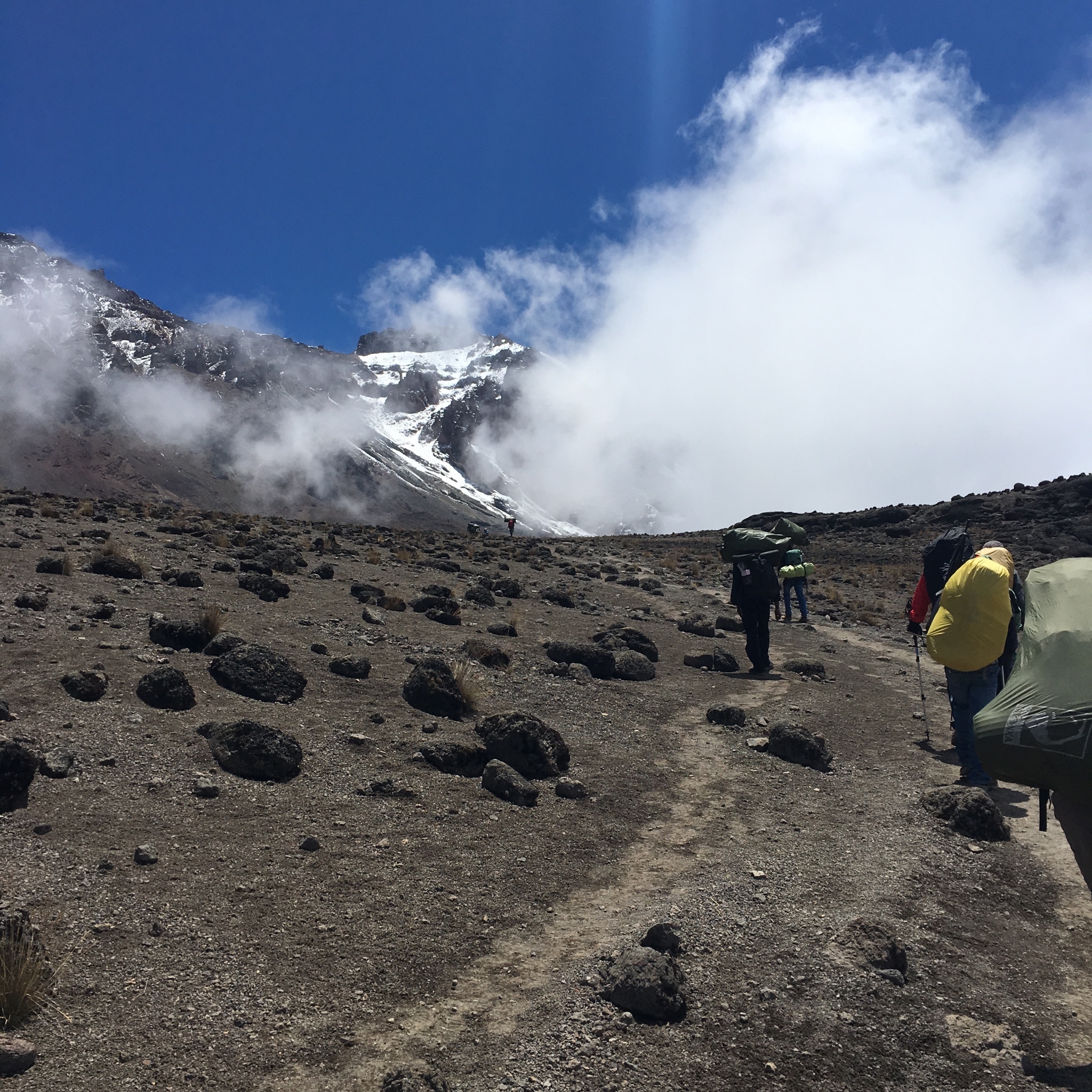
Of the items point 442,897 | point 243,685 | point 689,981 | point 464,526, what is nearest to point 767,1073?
point 689,981

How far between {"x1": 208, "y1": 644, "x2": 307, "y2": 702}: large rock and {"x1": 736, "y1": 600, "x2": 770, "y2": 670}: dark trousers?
7.15 metres

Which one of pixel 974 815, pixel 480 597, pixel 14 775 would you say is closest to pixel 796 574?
pixel 480 597

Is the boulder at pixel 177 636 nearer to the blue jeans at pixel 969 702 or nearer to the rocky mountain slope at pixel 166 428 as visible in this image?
the blue jeans at pixel 969 702

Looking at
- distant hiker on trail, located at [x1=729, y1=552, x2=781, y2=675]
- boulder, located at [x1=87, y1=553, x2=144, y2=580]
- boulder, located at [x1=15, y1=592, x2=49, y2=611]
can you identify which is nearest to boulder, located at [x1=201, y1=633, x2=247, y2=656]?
boulder, located at [x1=15, y1=592, x2=49, y2=611]

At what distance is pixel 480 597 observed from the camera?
607 inches

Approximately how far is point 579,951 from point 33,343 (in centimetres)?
19246

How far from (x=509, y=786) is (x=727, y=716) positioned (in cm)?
377

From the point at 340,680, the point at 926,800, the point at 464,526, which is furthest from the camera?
the point at 464,526

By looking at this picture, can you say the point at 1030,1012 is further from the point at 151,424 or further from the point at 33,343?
the point at 33,343

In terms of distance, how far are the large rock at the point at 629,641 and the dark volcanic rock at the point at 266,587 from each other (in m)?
5.38

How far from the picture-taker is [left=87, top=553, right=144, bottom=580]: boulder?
463 inches

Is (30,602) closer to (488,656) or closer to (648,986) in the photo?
(488,656)

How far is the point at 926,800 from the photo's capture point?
21.1 feet

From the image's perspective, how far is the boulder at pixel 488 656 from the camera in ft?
34.1
